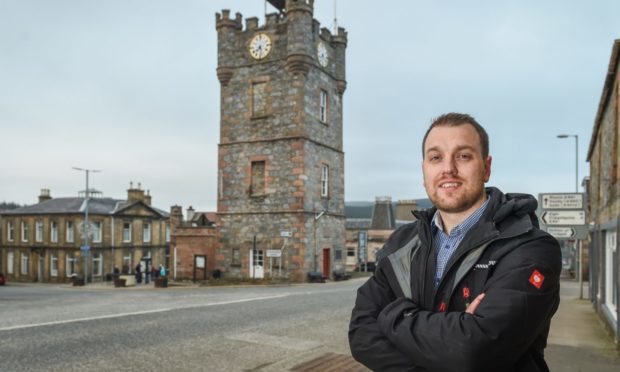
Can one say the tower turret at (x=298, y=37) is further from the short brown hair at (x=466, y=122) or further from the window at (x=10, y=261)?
the window at (x=10, y=261)

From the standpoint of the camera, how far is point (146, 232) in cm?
5191

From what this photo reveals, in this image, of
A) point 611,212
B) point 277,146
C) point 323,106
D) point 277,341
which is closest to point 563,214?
point 611,212

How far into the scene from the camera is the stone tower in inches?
1100

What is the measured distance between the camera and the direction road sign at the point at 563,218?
10875mm

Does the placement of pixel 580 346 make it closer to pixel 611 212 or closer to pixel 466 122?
pixel 611 212

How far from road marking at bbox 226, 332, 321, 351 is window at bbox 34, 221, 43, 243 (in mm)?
44348

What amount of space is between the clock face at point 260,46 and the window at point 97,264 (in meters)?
26.2

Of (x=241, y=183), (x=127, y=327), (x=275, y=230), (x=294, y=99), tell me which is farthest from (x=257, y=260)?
(x=127, y=327)

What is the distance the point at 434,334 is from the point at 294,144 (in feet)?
85.5

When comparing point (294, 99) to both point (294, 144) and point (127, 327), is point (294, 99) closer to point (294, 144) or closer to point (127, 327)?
point (294, 144)

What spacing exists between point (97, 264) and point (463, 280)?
1896 inches

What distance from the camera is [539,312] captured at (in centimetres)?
215

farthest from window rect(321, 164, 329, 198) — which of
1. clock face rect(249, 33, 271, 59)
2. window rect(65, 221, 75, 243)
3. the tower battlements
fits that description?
window rect(65, 221, 75, 243)

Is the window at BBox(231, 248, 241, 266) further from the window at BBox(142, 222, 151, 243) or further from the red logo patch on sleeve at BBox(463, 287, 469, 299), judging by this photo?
the red logo patch on sleeve at BBox(463, 287, 469, 299)
